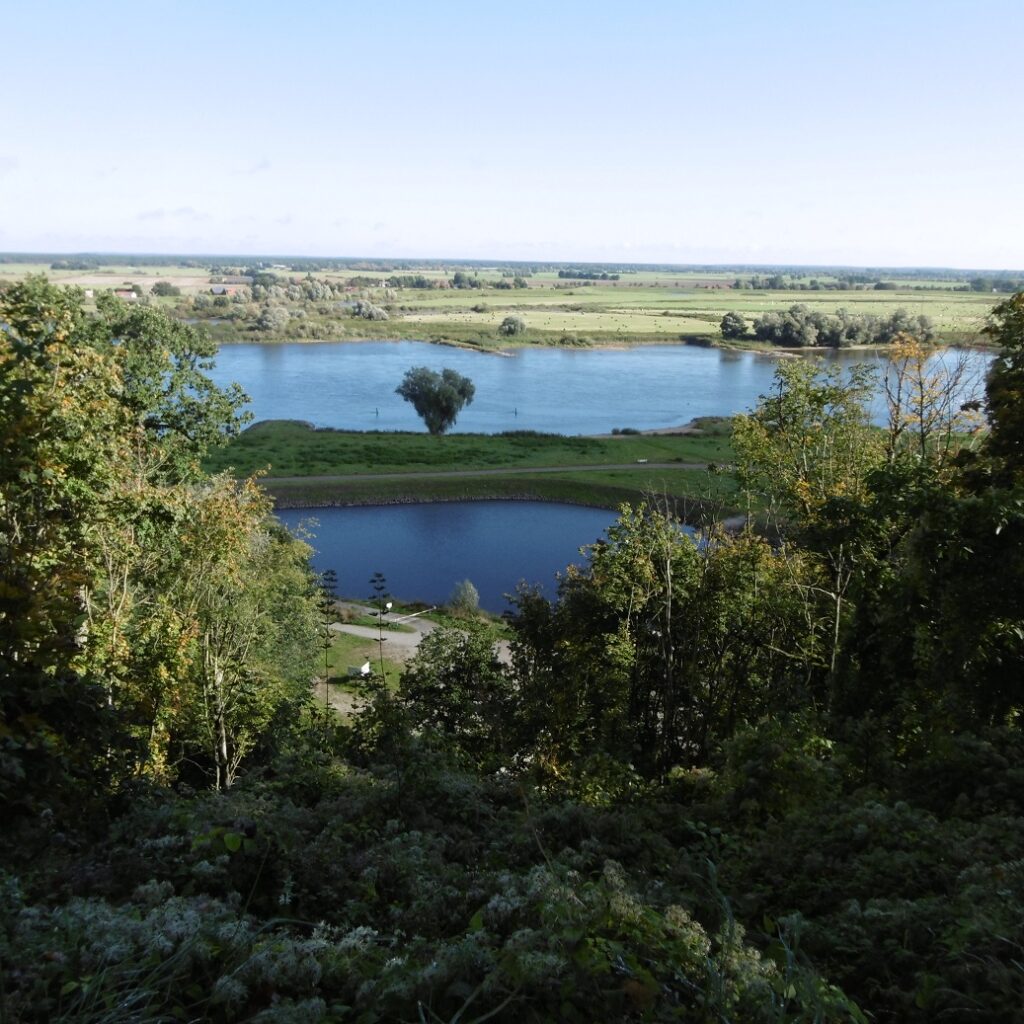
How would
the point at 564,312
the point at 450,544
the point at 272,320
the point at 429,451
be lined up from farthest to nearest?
the point at 564,312
the point at 272,320
the point at 429,451
the point at 450,544

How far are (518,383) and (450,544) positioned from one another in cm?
4442

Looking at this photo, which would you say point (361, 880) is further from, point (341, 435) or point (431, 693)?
point (341, 435)

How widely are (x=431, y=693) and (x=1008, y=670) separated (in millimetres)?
7124

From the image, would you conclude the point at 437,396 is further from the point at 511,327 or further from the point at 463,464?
the point at 511,327

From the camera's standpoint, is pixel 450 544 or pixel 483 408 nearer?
pixel 450 544

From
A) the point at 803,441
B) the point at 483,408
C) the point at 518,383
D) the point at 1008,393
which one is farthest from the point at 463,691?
the point at 518,383

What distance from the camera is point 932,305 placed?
295ft

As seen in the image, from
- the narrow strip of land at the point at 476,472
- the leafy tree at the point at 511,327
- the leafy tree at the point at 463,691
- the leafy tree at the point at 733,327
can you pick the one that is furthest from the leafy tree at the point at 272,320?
the leafy tree at the point at 463,691

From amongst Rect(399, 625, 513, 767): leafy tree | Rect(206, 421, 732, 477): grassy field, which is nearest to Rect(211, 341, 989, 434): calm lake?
Rect(206, 421, 732, 477): grassy field

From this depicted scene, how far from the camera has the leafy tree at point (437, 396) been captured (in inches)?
2133

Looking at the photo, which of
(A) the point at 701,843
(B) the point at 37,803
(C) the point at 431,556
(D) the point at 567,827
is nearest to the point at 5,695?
(B) the point at 37,803

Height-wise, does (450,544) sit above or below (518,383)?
below

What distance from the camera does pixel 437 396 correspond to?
5403cm

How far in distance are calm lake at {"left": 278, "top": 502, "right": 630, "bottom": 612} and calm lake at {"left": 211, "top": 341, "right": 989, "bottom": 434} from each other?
58.3 feet
